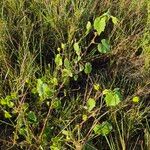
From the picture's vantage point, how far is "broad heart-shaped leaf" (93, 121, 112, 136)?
68.2 inches

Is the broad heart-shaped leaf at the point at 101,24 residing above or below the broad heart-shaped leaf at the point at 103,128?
above

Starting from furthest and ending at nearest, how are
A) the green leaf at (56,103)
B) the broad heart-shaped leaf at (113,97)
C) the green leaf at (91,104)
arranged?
the green leaf at (56,103) < the green leaf at (91,104) < the broad heart-shaped leaf at (113,97)

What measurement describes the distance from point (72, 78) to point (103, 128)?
1.53 feet

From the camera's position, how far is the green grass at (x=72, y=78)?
1779 millimetres

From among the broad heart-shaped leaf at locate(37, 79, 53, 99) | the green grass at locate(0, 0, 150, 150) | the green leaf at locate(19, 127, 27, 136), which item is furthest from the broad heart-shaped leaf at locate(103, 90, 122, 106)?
the green leaf at locate(19, 127, 27, 136)

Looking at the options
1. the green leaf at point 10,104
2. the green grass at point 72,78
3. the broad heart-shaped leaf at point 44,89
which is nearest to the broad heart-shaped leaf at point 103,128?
the green grass at point 72,78

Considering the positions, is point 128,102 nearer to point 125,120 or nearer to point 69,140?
point 125,120

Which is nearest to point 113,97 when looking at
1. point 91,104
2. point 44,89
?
point 91,104

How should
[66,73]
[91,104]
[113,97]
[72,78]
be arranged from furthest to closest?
1. [72,78]
2. [66,73]
3. [91,104]
4. [113,97]

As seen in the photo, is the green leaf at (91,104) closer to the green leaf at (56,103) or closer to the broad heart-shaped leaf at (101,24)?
the green leaf at (56,103)

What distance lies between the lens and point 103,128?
1740 mm

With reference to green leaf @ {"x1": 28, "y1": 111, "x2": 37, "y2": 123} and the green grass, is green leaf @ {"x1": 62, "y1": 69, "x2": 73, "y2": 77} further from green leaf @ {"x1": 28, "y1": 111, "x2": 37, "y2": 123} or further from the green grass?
green leaf @ {"x1": 28, "y1": 111, "x2": 37, "y2": 123}

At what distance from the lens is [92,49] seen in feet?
7.55

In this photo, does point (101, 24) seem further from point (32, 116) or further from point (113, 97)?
point (32, 116)
